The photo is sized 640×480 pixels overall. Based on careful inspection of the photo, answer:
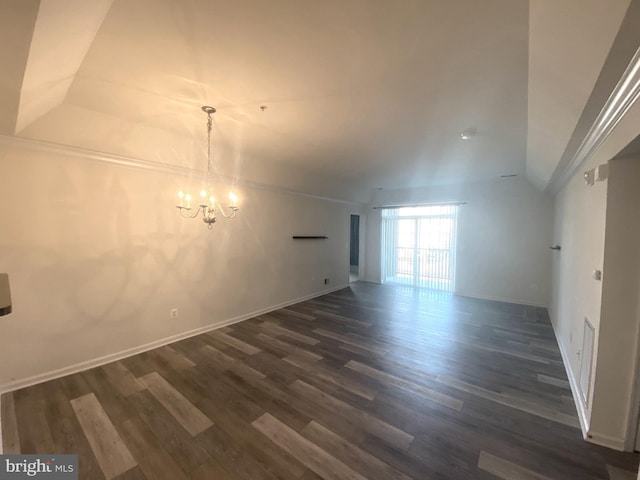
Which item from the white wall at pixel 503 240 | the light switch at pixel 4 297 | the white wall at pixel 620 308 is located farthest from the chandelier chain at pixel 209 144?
the white wall at pixel 503 240

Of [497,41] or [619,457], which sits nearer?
[497,41]

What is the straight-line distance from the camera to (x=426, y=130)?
9.09 ft

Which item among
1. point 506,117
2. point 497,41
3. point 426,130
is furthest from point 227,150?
point 506,117

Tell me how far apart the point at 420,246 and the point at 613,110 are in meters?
5.25

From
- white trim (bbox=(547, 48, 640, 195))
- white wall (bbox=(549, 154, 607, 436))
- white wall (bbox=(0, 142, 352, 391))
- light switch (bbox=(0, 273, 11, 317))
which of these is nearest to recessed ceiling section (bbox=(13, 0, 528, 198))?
white wall (bbox=(0, 142, 352, 391))

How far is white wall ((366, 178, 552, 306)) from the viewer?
491cm

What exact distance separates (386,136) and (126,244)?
340 centimetres

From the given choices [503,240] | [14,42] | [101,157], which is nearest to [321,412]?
[14,42]

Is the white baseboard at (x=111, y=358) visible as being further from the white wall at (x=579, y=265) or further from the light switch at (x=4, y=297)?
the white wall at (x=579, y=265)

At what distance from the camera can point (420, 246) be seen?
656 centimetres

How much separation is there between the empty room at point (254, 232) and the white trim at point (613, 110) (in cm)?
2

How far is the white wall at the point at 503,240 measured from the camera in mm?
4906

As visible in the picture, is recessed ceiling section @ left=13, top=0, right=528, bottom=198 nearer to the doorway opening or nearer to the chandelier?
the chandelier

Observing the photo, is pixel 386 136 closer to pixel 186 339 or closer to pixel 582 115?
pixel 582 115
